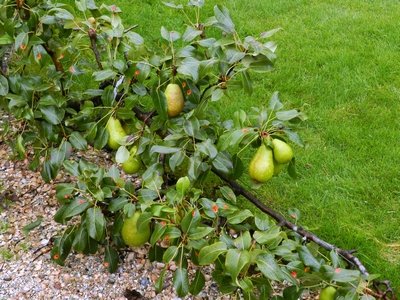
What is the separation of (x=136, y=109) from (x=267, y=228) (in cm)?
94

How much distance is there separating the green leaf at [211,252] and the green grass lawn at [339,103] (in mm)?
766

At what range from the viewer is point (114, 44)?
2709mm

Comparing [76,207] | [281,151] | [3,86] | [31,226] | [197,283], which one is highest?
[281,151]

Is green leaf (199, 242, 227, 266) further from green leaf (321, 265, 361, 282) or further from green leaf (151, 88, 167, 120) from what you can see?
green leaf (151, 88, 167, 120)

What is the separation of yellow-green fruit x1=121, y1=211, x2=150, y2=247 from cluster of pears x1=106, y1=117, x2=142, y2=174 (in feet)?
0.88

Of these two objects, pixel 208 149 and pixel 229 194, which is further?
pixel 229 194

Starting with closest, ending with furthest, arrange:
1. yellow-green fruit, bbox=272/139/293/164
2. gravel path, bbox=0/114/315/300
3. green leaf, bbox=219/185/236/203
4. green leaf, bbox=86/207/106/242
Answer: yellow-green fruit, bbox=272/139/293/164 < green leaf, bbox=86/207/106/242 < green leaf, bbox=219/185/236/203 < gravel path, bbox=0/114/315/300

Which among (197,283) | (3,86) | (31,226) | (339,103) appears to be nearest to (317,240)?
(197,283)

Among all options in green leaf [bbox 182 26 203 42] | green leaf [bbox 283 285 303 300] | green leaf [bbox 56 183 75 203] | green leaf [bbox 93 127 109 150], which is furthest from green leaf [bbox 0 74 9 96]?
green leaf [bbox 283 285 303 300]

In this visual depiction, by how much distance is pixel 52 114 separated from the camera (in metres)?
2.79

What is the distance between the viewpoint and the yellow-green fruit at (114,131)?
2.65 metres

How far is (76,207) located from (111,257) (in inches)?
14.7

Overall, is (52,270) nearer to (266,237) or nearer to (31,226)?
(31,226)

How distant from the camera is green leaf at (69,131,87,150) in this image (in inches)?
108
